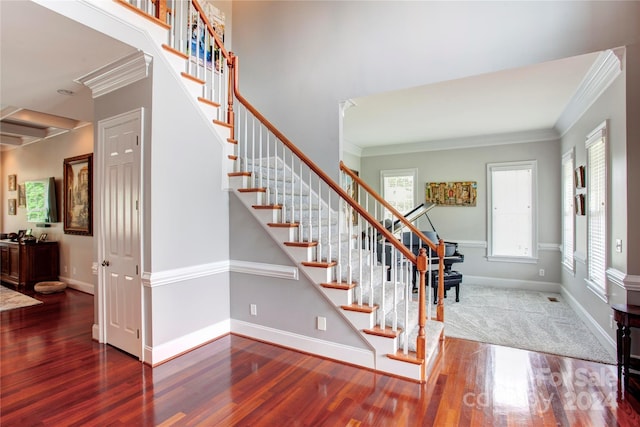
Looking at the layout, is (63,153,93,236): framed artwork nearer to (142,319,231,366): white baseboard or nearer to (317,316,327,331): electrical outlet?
(142,319,231,366): white baseboard

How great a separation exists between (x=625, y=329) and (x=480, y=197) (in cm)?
419

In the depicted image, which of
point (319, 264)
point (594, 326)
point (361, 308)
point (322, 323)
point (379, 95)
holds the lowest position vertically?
point (594, 326)

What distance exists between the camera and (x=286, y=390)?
2584 mm

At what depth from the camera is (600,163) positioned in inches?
146

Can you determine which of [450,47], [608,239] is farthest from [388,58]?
[608,239]

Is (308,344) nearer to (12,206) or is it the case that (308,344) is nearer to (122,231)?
(122,231)

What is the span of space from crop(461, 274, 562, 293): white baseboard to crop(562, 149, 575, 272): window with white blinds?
56cm

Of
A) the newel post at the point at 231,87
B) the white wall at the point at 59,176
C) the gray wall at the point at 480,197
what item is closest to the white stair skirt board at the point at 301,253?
the newel post at the point at 231,87

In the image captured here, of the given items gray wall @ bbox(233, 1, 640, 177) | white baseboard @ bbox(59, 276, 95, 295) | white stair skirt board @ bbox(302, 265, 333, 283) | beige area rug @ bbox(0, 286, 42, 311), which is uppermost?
gray wall @ bbox(233, 1, 640, 177)

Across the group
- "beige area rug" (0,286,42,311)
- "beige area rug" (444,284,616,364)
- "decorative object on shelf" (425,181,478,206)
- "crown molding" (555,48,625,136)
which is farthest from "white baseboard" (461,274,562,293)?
"beige area rug" (0,286,42,311)

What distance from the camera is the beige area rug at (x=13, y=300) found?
4.81 meters

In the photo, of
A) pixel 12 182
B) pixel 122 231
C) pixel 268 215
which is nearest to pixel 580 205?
pixel 268 215

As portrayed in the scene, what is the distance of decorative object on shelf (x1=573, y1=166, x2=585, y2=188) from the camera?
4.33 meters

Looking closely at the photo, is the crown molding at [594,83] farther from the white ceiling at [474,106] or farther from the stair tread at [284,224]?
the stair tread at [284,224]
